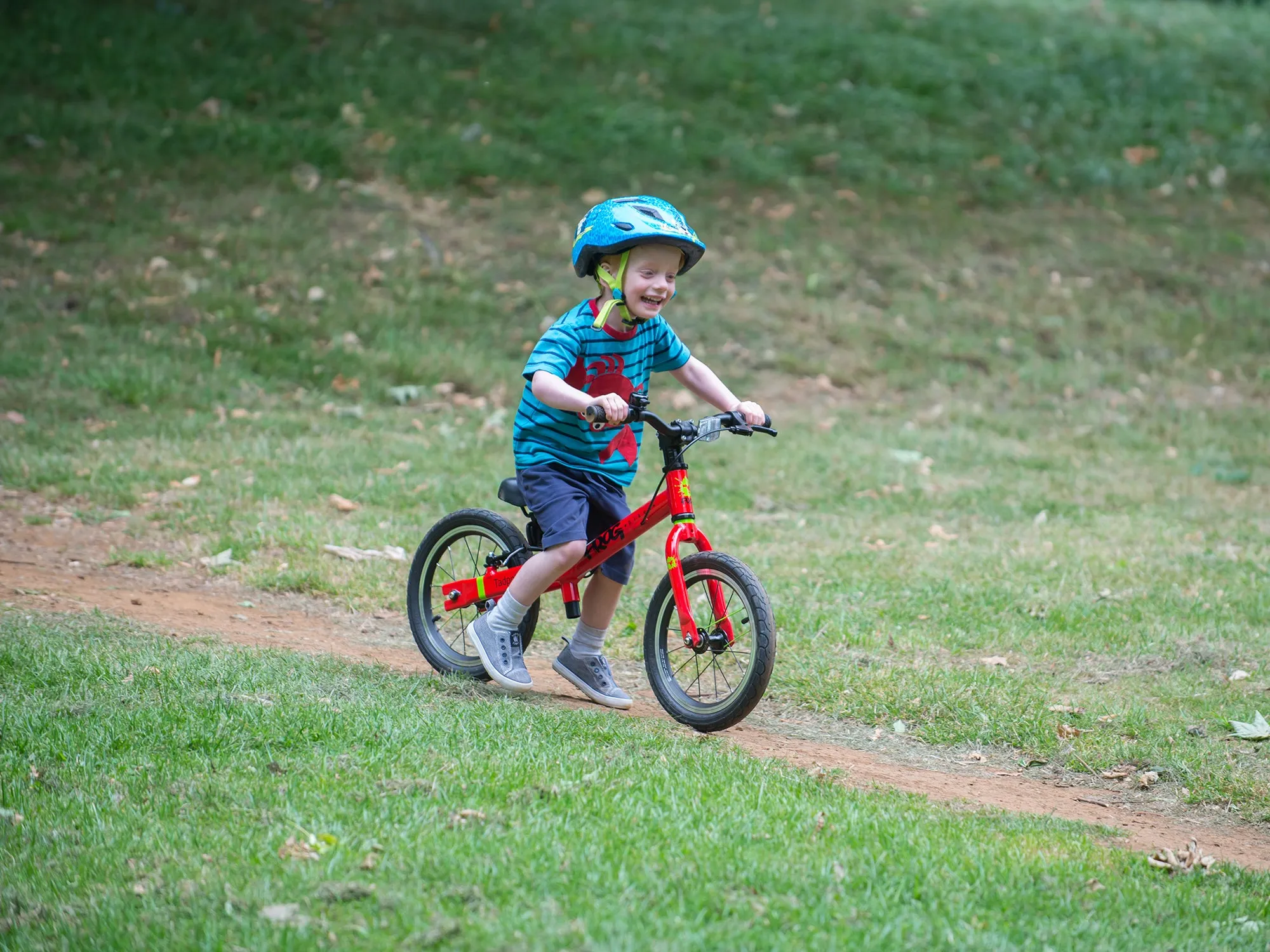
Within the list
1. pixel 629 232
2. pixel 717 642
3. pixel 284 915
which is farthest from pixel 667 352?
pixel 284 915

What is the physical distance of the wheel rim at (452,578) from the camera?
5992mm

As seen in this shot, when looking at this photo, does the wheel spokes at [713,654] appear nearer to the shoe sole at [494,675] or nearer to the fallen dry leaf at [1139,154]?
the shoe sole at [494,675]

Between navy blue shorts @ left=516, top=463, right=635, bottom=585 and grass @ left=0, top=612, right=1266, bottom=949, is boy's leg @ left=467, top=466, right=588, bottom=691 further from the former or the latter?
grass @ left=0, top=612, right=1266, bottom=949

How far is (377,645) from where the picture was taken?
6586 mm

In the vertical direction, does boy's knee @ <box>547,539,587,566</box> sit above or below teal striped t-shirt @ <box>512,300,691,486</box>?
below

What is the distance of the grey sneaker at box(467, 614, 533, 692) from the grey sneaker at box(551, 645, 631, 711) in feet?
0.62

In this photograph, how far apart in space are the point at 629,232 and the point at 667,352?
25.3 inches

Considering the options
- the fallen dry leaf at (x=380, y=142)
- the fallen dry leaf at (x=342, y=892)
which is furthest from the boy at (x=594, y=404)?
the fallen dry leaf at (x=380, y=142)

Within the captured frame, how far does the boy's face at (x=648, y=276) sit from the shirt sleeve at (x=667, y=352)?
250 millimetres

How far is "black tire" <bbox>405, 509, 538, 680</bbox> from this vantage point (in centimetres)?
584

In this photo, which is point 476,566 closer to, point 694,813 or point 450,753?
point 450,753

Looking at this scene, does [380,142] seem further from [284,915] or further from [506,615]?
[284,915]

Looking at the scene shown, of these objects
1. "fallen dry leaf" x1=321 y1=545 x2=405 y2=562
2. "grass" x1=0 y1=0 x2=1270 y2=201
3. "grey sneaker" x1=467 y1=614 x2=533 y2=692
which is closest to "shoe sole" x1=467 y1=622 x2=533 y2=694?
"grey sneaker" x1=467 y1=614 x2=533 y2=692

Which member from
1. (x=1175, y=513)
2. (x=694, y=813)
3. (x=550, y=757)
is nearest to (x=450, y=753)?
(x=550, y=757)
